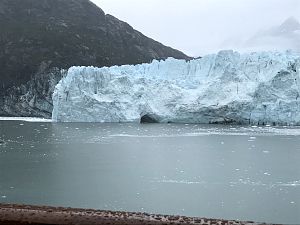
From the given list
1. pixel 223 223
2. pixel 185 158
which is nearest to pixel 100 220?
pixel 223 223

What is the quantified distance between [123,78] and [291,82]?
13.0m

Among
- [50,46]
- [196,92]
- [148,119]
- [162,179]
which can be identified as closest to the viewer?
[162,179]

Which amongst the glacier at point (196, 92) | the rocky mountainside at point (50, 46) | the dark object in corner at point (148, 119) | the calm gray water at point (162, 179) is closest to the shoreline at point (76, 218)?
the calm gray water at point (162, 179)

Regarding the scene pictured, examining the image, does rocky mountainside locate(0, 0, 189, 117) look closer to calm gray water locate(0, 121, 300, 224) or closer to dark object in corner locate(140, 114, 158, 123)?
dark object in corner locate(140, 114, 158, 123)

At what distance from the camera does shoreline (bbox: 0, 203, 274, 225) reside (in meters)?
1.23

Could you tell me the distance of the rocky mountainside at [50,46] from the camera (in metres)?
55.7

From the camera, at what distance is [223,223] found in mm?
1255

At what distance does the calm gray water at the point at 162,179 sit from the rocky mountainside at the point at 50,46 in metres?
40.0

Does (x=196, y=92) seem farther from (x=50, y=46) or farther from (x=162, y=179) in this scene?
(x=50, y=46)

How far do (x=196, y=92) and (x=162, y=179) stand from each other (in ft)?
82.6

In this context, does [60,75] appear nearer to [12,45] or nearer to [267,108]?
[12,45]

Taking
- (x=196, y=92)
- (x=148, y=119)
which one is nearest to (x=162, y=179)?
(x=196, y=92)

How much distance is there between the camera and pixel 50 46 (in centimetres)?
6531

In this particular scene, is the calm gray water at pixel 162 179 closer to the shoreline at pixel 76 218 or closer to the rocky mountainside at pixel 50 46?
the shoreline at pixel 76 218
